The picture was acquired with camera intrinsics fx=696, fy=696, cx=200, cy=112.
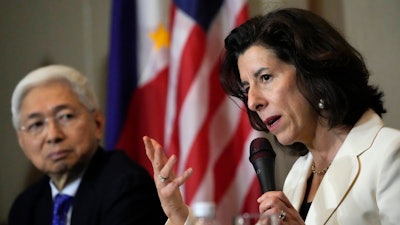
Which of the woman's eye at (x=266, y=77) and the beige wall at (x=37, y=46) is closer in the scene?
the woman's eye at (x=266, y=77)

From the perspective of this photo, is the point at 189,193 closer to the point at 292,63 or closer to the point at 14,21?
the point at 292,63

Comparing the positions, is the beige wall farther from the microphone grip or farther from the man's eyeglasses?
the microphone grip

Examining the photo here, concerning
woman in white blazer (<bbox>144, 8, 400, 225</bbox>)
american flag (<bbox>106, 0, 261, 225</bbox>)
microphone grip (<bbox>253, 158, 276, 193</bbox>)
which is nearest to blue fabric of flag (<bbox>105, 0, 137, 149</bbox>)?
american flag (<bbox>106, 0, 261, 225</bbox>)

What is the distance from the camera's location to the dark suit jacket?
2.71 metres

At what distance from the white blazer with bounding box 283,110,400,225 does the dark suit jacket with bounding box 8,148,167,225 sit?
36.4 inches

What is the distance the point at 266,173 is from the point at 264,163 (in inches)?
1.4

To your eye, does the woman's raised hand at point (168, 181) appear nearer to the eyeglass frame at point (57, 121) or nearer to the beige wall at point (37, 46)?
the eyeglass frame at point (57, 121)

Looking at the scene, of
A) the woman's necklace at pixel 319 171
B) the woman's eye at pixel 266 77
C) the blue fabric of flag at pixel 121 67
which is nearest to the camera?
the woman's eye at pixel 266 77

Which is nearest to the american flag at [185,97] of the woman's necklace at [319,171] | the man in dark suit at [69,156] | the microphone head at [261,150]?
the man in dark suit at [69,156]

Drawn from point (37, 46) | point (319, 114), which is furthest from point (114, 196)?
point (37, 46)

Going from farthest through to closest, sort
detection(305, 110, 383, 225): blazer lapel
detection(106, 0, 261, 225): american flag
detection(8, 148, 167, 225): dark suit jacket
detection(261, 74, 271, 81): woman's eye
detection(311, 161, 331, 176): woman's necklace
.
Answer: detection(106, 0, 261, 225): american flag, detection(8, 148, 167, 225): dark suit jacket, detection(311, 161, 331, 176): woman's necklace, detection(261, 74, 271, 81): woman's eye, detection(305, 110, 383, 225): blazer lapel

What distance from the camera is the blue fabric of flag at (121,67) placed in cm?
348

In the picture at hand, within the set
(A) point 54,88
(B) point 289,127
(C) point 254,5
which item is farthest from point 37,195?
(B) point 289,127

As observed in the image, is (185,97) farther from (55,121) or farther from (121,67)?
(55,121)
